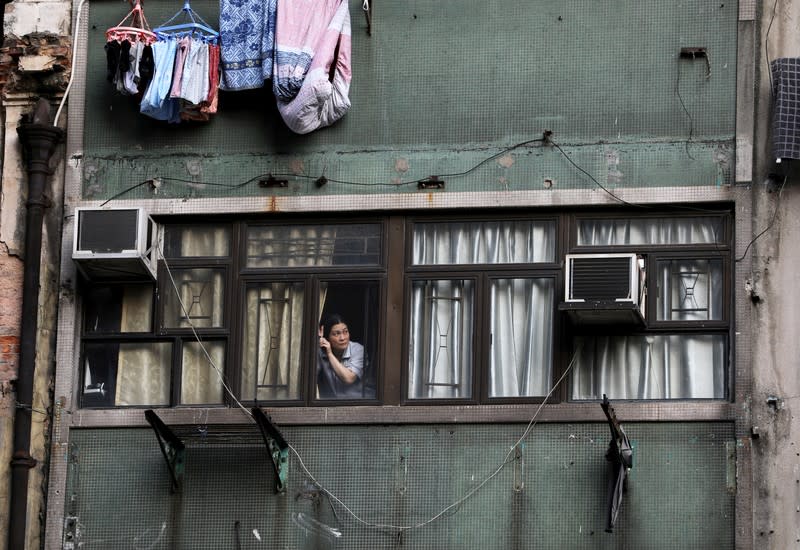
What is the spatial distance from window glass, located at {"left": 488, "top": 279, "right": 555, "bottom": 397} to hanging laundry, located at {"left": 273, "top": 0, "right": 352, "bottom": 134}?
2.21 m

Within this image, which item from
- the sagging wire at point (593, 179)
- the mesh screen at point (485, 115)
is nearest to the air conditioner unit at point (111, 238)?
the mesh screen at point (485, 115)

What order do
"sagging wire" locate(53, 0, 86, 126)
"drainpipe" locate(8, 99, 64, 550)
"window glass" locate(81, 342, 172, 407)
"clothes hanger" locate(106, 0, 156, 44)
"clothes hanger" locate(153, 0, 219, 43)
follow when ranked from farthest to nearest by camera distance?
"sagging wire" locate(53, 0, 86, 126), "clothes hanger" locate(153, 0, 219, 43), "clothes hanger" locate(106, 0, 156, 44), "window glass" locate(81, 342, 172, 407), "drainpipe" locate(8, 99, 64, 550)

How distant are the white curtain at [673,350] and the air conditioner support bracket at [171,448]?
→ 11.4 feet

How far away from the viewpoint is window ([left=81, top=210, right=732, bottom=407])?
54.0 feet

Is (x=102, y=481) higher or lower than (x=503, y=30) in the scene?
lower

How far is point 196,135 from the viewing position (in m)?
17.6

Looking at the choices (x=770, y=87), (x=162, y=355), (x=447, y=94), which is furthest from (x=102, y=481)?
(x=770, y=87)

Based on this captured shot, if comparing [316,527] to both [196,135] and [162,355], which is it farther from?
[196,135]

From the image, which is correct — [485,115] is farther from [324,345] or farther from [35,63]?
[35,63]

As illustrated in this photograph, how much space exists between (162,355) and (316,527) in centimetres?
222

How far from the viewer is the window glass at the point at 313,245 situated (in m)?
17.1

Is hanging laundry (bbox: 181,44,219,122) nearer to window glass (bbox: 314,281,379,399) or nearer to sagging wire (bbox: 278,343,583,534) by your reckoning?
window glass (bbox: 314,281,379,399)

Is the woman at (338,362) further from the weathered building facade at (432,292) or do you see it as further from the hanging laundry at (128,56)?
the hanging laundry at (128,56)

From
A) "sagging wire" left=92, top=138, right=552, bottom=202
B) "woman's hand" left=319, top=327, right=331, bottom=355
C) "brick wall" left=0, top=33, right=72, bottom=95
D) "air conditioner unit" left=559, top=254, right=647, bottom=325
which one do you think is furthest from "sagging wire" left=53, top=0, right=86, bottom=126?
"air conditioner unit" left=559, top=254, right=647, bottom=325
